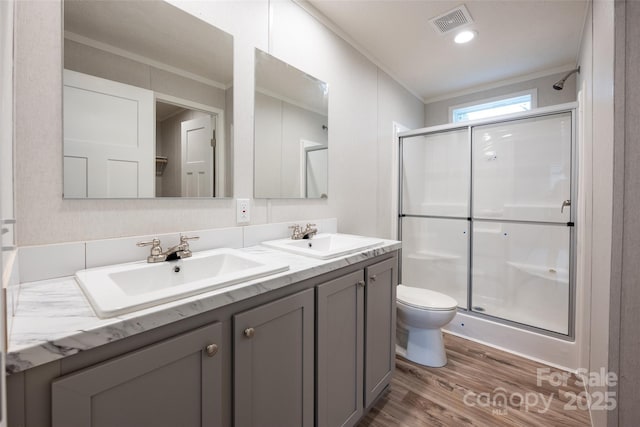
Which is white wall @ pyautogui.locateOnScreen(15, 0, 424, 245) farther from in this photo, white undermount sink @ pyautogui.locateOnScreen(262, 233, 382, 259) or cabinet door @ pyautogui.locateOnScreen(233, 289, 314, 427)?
cabinet door @ pyautogui.locateOnScreen(233, 289, 314, 427)

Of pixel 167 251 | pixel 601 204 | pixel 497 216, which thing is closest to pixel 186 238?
pixel 167 251

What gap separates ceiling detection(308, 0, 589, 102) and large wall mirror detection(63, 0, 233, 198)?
984 millimetres

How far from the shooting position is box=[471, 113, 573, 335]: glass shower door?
2.27 m

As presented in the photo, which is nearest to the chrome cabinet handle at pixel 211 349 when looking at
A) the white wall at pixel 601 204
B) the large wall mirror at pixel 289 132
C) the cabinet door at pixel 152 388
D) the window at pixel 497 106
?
the cabinet door at pixel 152 388

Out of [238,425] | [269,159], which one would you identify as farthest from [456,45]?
[238,425]

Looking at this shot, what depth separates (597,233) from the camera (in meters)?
1.30

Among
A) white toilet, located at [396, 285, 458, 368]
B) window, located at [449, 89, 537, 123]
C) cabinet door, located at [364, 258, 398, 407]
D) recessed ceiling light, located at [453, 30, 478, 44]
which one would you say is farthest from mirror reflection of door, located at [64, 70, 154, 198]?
window, located at [449, 89, 537, 123]

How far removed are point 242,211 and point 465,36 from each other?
2.16 metres

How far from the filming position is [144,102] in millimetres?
1159

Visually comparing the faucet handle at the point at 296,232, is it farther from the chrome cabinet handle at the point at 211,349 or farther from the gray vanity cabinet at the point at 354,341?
the chrome cabinet handle at the point at 211,349

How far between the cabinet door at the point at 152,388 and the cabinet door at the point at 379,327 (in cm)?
84

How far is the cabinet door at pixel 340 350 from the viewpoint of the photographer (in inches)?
45.4

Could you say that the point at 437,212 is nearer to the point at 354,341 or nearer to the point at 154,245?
the point at 354,341

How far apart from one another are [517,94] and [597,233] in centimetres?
219
